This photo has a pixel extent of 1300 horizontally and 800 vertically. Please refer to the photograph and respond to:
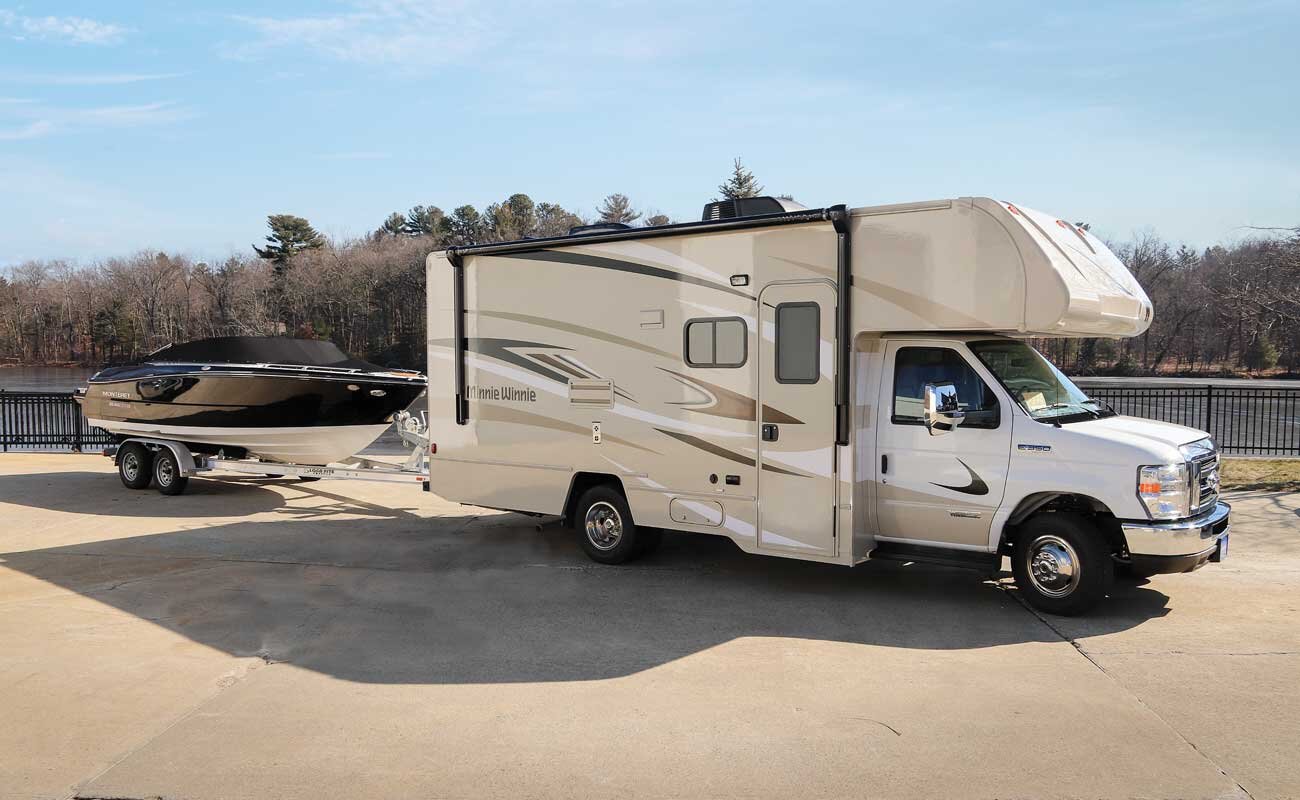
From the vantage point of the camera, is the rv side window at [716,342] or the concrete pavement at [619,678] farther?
the rv side window at [716,342]

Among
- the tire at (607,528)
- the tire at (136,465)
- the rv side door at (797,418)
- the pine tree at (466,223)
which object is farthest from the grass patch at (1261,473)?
the pine tree at (466,223)

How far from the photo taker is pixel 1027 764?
15.3 feet

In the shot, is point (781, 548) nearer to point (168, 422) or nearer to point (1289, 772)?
point (1289, 772)

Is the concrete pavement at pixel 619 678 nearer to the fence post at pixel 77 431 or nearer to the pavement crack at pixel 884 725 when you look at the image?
the pavement crack at pixel 884 725

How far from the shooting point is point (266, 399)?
1295 centimetres

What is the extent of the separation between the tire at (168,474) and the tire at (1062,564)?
37.0 feet

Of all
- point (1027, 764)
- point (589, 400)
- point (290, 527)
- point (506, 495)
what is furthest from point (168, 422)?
point (1027, 764)

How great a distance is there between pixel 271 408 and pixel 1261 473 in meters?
14.5

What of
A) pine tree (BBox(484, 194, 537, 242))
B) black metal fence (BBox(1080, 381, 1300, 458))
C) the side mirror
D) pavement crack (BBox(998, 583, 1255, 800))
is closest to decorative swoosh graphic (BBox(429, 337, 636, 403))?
the side mirror

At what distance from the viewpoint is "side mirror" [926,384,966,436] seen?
24.0 ft

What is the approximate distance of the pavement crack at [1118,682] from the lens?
4504 millimetres


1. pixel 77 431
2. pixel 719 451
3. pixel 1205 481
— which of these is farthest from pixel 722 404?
pixel 77 431

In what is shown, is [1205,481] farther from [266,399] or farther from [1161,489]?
[266,399]

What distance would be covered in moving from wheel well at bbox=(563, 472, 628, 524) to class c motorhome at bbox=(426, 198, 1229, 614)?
0.02 m
